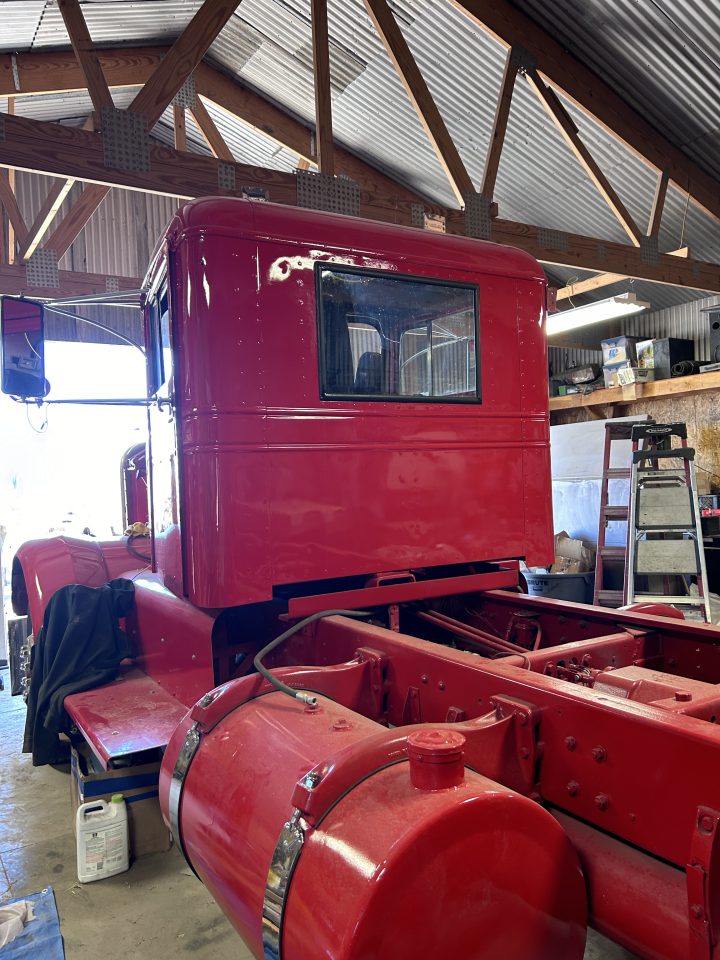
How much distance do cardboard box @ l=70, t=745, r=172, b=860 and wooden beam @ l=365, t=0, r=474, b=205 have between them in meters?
4.76

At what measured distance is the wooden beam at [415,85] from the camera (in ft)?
17.0

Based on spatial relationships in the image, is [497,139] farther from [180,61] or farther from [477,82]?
[180,61]

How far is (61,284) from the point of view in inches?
338

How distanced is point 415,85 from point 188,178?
195cm

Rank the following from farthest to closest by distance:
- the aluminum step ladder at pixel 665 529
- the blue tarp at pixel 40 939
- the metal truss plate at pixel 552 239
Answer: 1. the aluminum step ladder at pixel 665 529
2. the metal truss plate at pixel 552 239
3. the blue tarp at pixel 40 939

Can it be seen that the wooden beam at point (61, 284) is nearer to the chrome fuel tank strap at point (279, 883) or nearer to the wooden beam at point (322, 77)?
the wooden beam at point (322, 77)

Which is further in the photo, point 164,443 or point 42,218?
point 42,218

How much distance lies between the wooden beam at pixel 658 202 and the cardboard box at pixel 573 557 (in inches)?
149

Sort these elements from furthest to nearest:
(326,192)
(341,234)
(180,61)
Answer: (326,192)
(180,61)
(341,234)

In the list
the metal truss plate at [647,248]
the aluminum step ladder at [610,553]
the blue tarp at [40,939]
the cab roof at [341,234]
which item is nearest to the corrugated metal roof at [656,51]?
the metal truss plate at [647,248]

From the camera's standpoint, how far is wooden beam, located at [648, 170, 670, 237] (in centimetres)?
702

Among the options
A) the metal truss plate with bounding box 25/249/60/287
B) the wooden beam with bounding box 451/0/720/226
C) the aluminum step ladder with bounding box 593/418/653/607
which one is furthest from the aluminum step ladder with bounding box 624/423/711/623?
the metal truss plate with bounding box 25/249/60/287

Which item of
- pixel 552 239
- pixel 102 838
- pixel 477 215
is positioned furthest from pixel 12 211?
pixel 102 838

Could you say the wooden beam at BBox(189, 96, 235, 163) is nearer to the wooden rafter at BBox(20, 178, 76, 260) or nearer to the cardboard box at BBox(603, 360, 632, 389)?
the wooden rafter at BBox(20, 178, 76, 260)
